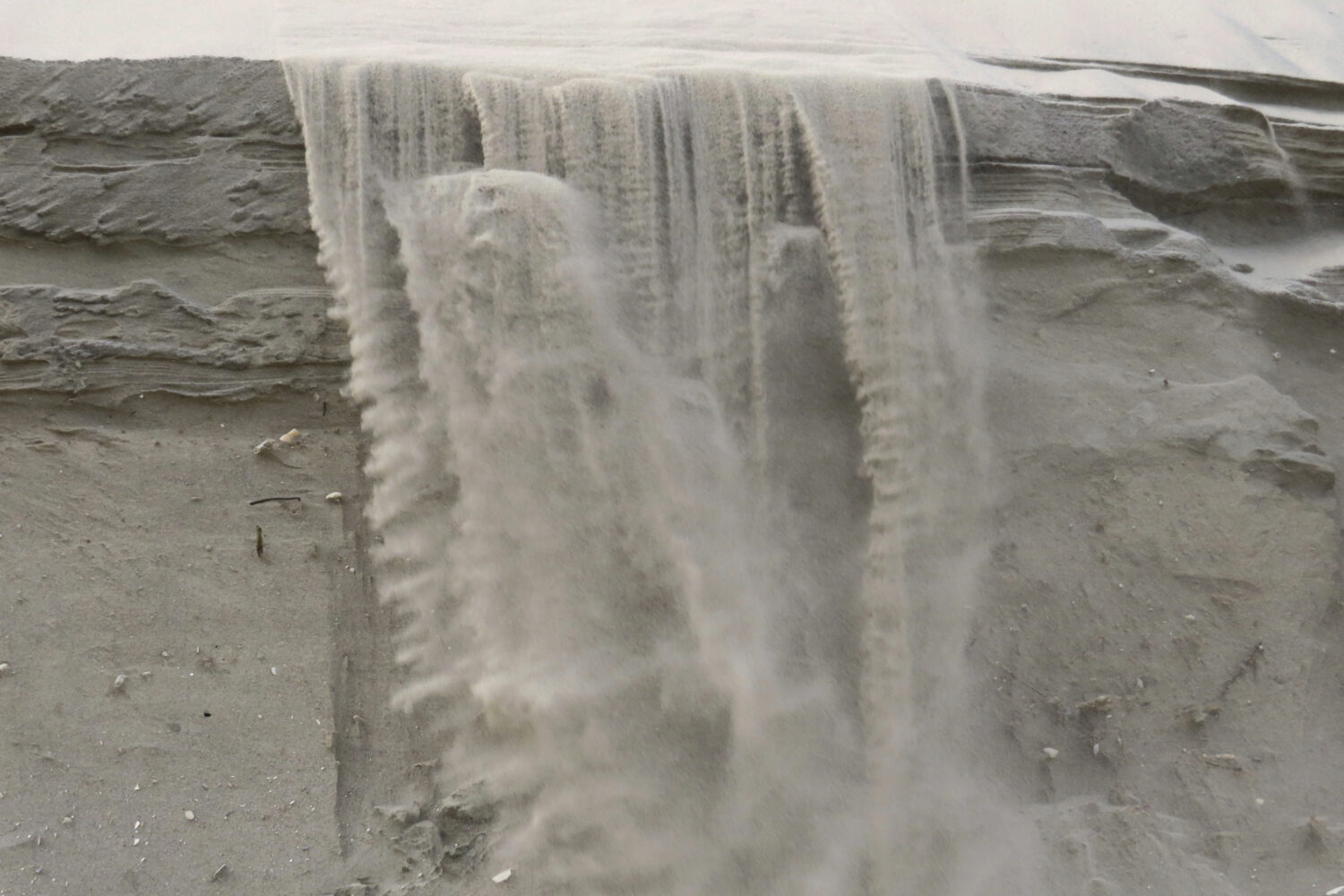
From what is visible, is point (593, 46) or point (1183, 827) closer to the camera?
point (1183, 827)

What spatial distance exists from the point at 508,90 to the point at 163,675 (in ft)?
5.20

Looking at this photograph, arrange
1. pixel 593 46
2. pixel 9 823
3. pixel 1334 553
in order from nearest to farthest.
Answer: pixel 9 823, pixel 1334 553, pixel 593 46

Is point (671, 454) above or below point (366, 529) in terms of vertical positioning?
above


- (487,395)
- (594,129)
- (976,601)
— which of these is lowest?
(976,601)

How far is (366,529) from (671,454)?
2.46ft

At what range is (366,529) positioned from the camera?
2.67 meters

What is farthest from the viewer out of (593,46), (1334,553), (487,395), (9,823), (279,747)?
(593,46)

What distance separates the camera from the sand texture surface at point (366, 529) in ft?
7.97

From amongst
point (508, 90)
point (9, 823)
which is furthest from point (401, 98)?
point (9, 823)

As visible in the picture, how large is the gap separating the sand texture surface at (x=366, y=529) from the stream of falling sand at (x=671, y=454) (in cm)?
9

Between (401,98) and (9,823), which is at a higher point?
(401,98)

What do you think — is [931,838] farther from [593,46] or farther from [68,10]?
[68,10]

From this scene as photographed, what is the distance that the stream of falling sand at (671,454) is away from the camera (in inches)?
97.3

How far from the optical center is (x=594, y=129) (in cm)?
277
